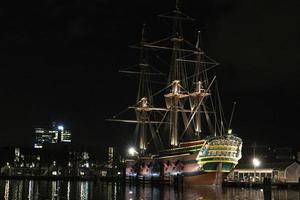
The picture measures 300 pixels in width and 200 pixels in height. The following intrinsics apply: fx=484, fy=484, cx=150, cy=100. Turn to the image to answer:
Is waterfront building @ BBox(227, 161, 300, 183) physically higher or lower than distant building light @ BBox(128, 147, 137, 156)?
lower


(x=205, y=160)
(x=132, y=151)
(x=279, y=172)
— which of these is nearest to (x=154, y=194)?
(x=205, y=160)

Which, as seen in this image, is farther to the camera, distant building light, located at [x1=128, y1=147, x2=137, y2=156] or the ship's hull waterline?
distant building light, located at [x1=128, y1=147, x2=137, y2=156]

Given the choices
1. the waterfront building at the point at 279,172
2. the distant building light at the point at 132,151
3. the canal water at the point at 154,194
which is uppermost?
the distant building light at the point at 132,151

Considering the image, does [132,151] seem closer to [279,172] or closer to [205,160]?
[279,172]

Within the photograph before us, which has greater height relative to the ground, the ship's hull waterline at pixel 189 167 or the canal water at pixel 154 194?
the ship's hull waterline at pixel 189 167

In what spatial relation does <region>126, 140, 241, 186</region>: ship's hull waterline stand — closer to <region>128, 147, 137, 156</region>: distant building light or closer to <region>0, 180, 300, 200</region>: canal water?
<region>0, 180, 300, 200</region>: canal water

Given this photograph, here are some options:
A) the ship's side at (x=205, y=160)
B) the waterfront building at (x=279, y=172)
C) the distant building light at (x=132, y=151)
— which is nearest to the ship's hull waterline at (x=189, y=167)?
the ship's side at (x=205, y=160)

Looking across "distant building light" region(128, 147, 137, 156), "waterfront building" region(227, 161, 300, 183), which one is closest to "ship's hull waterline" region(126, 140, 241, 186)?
"waterfront building" region(227, 161, 300, 183)

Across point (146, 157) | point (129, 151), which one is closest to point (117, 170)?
point (129, 151)

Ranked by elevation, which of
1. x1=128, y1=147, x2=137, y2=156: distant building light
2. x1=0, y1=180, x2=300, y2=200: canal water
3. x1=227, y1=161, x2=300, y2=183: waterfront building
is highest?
x1=128, y1=147, x2=137, y2=156: distant building light

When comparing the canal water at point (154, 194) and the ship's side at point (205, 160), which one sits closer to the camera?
the canal water at point (154, 194)

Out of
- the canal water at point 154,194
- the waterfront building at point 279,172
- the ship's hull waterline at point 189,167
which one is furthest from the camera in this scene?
the waterfront building at point 279,172

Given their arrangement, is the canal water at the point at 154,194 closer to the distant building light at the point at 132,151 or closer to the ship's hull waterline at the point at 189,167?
the ship's hull waterline at the point at 189,167

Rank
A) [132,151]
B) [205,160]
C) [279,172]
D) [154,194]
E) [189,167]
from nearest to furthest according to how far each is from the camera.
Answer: [154,194]
[205,160]
[189,167]
[279,172]
[132,151]
